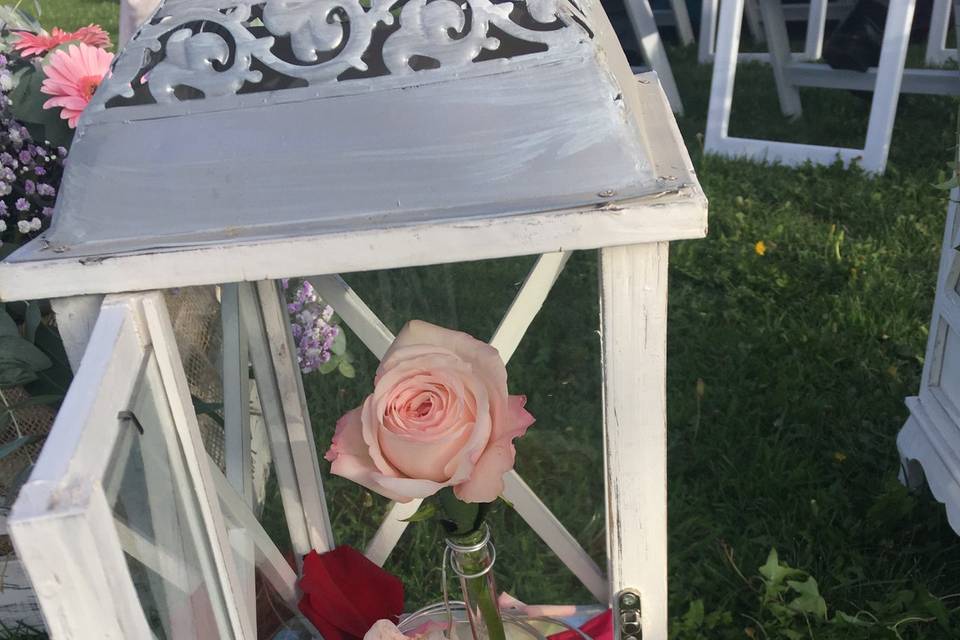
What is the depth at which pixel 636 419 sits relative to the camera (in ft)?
2.75

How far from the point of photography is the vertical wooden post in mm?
775

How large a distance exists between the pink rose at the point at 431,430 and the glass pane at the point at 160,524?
0.13 m

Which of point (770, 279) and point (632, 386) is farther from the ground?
point (632, 386)

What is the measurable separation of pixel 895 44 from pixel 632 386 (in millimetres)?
2533

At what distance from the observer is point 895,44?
2.84 metres

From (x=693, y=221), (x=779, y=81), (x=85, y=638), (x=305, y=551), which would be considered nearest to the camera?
Answer: (x=85, y=638)

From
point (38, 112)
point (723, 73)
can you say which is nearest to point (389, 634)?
point (38, 112)

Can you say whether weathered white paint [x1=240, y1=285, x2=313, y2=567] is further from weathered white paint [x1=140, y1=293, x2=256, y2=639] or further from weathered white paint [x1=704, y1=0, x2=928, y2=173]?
weathered white paint [x1=704, y1=0, x2=928, y2=173]

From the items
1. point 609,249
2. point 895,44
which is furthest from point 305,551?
point 895,44

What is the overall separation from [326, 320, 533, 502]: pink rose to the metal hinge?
0.31 m

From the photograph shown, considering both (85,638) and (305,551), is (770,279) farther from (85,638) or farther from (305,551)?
(85,638)

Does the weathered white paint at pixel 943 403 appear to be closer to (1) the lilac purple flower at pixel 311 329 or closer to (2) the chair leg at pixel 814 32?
(1) the lilac purple flower at pixel 311 329

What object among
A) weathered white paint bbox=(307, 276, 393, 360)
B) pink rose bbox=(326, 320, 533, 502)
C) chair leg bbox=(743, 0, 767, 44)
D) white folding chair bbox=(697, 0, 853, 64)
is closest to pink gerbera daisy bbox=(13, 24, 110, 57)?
weathered white paint bbox=(307, 276, 393, 360)

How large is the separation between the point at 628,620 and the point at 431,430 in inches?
16.0
